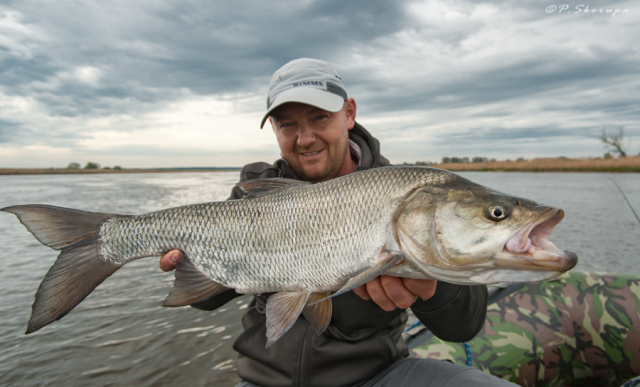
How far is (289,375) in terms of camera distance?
2062 millimetres

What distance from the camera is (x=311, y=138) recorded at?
2.79m

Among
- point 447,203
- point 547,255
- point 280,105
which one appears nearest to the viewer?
point 547,255

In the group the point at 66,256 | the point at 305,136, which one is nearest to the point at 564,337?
the point at 305,136

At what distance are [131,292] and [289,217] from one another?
555cm

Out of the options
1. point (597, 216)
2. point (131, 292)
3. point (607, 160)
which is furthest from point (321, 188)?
point (607, 160)

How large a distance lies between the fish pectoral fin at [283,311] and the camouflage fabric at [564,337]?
5.08ft

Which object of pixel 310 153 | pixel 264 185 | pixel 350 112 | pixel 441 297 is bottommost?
pixel 441 297

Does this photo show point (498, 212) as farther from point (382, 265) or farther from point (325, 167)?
point (325, 167)

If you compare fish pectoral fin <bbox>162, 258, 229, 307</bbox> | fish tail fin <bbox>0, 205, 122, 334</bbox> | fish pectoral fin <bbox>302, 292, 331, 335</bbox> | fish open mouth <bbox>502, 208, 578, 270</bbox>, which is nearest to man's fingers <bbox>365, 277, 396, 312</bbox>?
fish pectoral fin <bbox>302, 292, 331, 335</bbox>

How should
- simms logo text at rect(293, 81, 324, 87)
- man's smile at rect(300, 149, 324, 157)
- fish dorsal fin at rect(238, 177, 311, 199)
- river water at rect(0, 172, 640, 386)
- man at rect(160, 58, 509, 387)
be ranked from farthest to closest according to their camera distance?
river water at rect(0, 172, 640, 386), man's smile at rect(300, 149, 324, 157), simms logo text at rect(293, 81, 324, 87), fish dorsal fin at rect(238, 177, 311, 199), man at rect(160, 58, 509, 387)

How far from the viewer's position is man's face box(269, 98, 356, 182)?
2.79m

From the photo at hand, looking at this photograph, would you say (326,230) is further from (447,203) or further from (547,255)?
(547,255)

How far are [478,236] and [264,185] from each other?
1215 mm

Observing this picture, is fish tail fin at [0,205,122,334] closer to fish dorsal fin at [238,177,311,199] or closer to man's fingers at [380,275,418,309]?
fish dorsal fin at [238,177,311,199]
